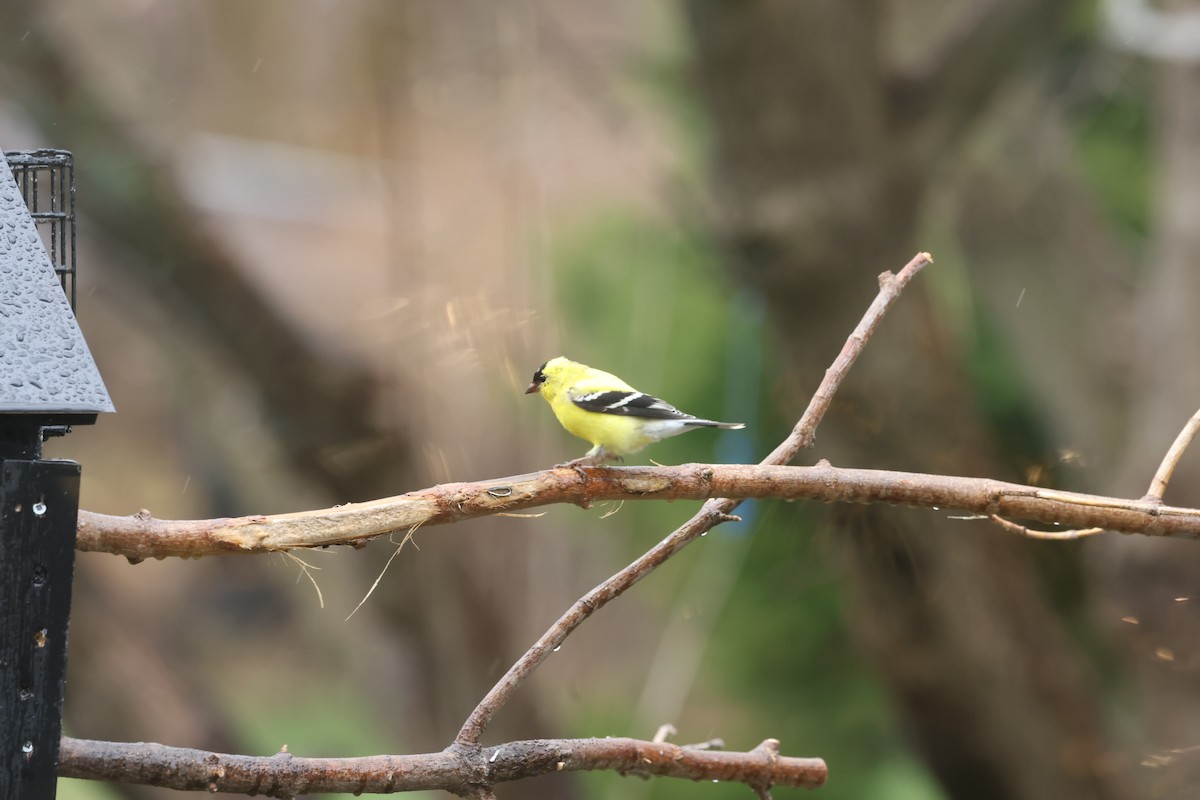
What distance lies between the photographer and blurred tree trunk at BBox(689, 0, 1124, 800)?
491 cm

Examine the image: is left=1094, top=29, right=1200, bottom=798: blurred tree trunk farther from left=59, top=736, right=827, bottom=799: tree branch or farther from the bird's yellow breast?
left=59, top=736, right=827, bottom=799: tree branch

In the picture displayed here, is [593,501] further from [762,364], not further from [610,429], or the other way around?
[762,364]

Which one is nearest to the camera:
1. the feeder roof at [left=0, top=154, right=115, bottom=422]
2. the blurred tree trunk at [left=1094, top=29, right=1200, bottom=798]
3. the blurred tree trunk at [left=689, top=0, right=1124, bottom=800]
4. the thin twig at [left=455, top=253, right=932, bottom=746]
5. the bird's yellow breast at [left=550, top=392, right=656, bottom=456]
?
the feeder roof at [left=0, top=154, right=115, bottom=422]

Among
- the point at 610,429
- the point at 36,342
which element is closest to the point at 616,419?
the point at 610,429

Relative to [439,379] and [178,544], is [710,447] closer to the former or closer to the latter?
[439,379]

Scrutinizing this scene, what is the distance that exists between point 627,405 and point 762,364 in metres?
3.85

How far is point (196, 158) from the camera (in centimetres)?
713

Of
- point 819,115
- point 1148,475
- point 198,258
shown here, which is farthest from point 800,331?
point 198,258

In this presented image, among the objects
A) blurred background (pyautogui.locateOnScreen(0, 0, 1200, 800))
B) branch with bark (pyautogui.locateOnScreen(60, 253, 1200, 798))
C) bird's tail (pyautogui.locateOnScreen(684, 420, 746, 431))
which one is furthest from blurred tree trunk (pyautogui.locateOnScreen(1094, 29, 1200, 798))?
A: bird's tail (pyautogui.locateOnScreen(684, 420, 746, 431))

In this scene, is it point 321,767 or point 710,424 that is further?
point 710,424

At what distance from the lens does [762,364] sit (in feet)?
→ 20.1

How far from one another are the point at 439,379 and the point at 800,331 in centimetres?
211

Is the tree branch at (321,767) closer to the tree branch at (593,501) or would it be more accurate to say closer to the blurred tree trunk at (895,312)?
the tree branch at (593,501)

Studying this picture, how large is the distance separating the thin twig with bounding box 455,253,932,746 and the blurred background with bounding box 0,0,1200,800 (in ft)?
7.61
